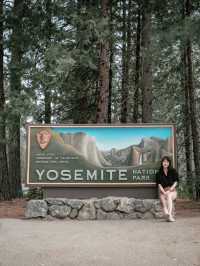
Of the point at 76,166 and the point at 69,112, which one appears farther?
the point at 69,112

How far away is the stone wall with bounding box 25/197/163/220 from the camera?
1120 cm

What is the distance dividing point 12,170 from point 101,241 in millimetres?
10225

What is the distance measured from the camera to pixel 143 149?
11.9m

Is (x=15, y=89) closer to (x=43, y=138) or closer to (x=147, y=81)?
(x=43, y=138)

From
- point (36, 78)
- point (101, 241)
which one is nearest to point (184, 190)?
point (36, 78)

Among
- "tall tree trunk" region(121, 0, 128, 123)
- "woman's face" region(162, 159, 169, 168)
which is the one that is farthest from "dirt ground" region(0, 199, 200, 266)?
"tall tree trunk" region(121, 0, 128, 123)

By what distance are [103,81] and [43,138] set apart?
363 cm

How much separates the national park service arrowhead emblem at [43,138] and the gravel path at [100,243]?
2011 millimetres

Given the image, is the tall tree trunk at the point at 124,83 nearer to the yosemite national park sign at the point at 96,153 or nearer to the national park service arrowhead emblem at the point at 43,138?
the yosemite national park sign at the point at 96,153

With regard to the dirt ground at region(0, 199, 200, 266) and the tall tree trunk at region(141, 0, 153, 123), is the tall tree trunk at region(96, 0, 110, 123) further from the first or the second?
the dirt ground at region(0, 199, 200, 266)

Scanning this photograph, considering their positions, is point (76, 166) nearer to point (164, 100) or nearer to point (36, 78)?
point (36, 78)

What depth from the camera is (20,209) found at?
13.7 metres

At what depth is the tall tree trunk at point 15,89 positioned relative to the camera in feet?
45.1

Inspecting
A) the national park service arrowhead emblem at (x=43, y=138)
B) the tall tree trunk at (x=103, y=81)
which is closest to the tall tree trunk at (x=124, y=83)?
the tall tree trunk at (x=103, y=81)
